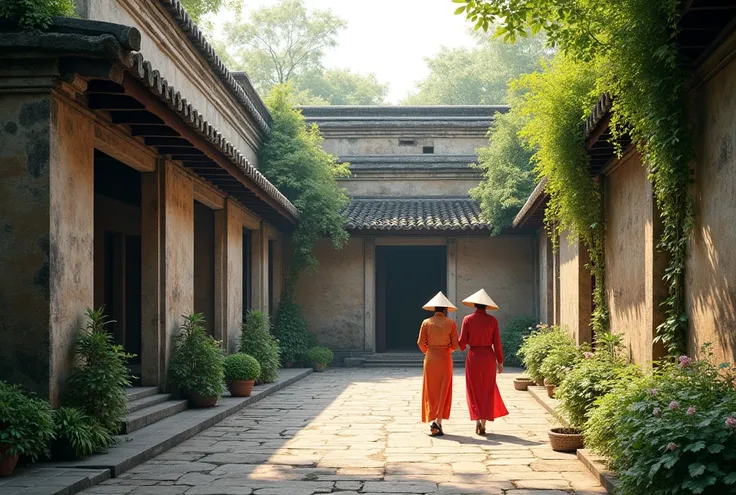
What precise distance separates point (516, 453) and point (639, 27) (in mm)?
4309

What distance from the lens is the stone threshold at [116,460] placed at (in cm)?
665

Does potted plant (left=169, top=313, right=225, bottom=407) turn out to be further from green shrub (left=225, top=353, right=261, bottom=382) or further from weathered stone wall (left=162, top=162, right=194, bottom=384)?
green shrub (left=225, top=353, right=261, bottom=382)

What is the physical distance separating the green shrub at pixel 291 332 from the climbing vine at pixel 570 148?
9.69 m

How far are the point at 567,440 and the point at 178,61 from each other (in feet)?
29.0

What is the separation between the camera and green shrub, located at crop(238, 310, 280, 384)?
15914mm

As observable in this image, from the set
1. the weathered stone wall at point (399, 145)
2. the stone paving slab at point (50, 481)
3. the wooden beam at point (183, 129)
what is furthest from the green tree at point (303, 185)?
the stone paving slab at point (50, 481)

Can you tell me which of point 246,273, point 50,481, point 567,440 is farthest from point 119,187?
point 567,440

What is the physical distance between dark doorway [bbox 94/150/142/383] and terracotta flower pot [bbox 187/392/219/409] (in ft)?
9.00

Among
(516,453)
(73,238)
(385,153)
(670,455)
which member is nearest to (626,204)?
(516,453)

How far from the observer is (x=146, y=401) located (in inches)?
423

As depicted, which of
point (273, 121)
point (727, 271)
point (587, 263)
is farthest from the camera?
point (273, 121)

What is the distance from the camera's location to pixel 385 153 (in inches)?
1016

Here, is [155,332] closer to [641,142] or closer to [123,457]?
[123,457]

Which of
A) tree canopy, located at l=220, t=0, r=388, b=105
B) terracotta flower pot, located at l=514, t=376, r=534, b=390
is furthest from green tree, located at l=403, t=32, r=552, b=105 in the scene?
terracotta flower pot, located at l=514, t=376, r=534, b=390
